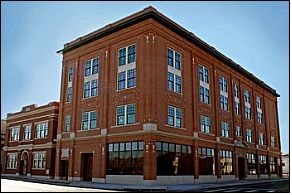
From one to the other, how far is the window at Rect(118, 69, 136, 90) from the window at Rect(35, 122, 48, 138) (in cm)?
1585

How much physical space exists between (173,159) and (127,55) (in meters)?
11.0

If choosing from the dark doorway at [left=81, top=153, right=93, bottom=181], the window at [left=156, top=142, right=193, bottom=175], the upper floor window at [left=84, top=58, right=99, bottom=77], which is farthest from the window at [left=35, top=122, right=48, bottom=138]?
the window at [left=156, top=142, right=193, bottom=175]

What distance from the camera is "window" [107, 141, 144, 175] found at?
29.3 m

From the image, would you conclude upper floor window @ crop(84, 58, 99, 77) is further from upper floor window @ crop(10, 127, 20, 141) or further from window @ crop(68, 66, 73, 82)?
upper floor window @ crop(10, 127, 20, 141)

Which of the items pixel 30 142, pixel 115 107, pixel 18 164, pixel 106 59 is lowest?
pixel 18 164

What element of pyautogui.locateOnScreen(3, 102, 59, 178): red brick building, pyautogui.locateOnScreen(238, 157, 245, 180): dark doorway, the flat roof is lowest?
pyautogui.locateOnScreen(238, 157, 245, 180): dark doorway

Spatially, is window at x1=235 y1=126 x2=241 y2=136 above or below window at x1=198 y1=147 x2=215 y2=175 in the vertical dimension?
above

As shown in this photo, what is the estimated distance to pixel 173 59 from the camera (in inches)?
1335

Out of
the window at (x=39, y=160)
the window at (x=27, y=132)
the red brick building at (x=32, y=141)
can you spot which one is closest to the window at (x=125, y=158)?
the red brick building at (x=32, y=141)

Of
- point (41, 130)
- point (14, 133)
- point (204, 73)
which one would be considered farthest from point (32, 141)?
point (204, 73)

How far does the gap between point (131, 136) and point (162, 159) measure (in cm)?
343

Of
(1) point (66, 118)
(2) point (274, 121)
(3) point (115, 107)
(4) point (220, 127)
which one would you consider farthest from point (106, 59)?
(2) point (274, 121)

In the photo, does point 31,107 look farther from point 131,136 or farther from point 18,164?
point 131,136

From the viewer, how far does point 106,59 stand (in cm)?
3522
